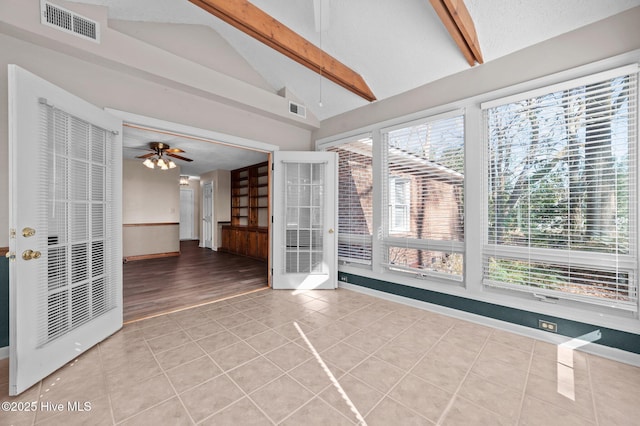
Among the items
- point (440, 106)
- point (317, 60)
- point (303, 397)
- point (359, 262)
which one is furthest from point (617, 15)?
point (303, 397)

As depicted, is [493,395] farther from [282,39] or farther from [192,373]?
[282,39]

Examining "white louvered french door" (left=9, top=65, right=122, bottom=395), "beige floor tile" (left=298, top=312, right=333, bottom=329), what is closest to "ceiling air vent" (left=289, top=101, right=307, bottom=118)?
"white louvered french door" (left=9, top=65, right=122, bottom=395)

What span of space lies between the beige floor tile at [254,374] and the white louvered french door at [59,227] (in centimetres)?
132

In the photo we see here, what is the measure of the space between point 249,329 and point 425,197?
245cm

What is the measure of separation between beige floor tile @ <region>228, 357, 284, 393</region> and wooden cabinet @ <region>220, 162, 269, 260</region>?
14.3 ft

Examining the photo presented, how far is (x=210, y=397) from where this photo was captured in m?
1.64

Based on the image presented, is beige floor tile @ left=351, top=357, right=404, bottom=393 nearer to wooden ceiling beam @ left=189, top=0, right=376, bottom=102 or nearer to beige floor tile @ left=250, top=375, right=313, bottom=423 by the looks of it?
beige floor tile @ left=250, top=375, right=313, bottom=423

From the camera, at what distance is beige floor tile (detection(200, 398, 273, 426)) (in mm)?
1438

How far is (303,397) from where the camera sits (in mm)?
1647

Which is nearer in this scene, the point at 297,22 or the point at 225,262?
the point at 297,22

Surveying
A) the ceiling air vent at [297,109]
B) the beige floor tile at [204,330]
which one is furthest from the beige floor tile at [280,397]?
the ceiling air vent at [297,109]

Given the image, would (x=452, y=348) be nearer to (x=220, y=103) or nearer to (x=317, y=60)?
(x=317, y=60)

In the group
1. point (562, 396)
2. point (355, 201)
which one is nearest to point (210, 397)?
point (562, 396)

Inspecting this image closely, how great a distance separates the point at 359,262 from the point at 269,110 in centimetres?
257
